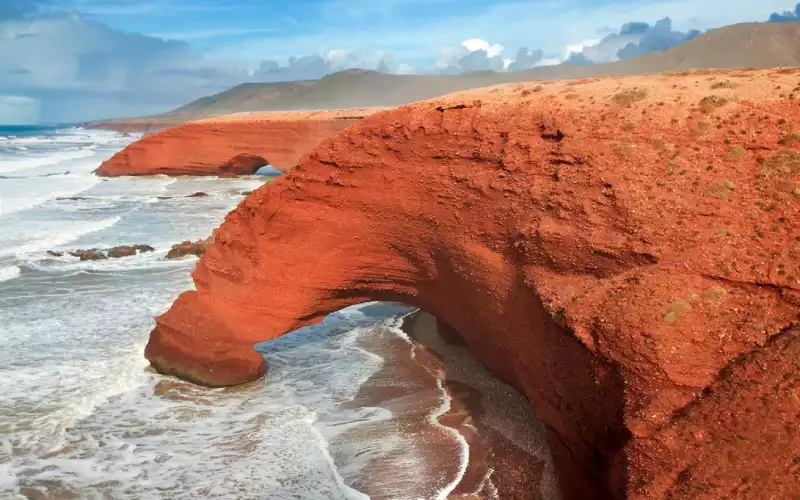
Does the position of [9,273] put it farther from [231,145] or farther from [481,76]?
[481,76]

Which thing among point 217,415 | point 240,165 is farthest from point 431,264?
point 240,165

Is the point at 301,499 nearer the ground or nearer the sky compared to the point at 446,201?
nearer the ground

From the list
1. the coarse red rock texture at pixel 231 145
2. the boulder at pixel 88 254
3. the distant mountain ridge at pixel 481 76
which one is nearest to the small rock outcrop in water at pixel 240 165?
the coarse red rock texture at pixel 231 145

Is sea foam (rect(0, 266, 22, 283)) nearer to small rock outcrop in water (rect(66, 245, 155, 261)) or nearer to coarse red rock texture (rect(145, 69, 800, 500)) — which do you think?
small rock outcrop in water (rect(66, 245, 155, 261))

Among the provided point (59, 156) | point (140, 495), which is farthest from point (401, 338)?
point (59, 156)

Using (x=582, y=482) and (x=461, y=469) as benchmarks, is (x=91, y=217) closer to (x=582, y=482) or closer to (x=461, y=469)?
(x=461, y=469)

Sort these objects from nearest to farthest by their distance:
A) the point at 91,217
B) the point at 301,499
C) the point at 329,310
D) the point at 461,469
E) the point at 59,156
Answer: the point at 301,499 → the point at 461,469 → the point at 329,310 → the point at 91,217 → the point at 59,156
